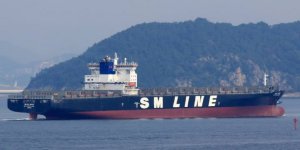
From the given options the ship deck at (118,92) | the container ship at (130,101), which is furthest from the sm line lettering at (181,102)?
the ship deck at (118,92)

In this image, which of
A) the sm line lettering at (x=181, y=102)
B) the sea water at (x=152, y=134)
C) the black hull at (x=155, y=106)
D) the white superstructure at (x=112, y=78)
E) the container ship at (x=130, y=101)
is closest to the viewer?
the sea water at (x=152, y=134)

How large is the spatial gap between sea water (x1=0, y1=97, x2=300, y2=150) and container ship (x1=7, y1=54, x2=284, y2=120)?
55.9 inches

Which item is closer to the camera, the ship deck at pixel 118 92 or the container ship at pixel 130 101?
the container ship at pixel 130 101

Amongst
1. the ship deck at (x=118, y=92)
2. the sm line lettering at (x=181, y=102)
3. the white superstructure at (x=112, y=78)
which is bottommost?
the sm line lettering at (x=181, y=102)

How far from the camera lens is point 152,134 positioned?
95.1 meters

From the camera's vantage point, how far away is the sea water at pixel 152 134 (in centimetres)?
8531

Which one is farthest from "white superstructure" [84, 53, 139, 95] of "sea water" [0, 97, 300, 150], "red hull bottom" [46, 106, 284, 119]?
"sea water" [0, 97, 300, 150]

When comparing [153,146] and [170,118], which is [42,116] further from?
[153,146]

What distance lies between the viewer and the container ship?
115 metres

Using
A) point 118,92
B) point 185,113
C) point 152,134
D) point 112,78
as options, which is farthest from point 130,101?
point 152,134

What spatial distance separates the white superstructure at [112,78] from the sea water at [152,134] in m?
5.64

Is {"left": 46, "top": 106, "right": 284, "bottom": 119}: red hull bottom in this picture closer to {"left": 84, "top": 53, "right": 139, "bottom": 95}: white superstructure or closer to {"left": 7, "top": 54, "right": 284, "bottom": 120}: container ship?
{"left": 7, "top": 54, "right": 284, "bottom": 120}: container ship

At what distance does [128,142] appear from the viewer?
288 feet

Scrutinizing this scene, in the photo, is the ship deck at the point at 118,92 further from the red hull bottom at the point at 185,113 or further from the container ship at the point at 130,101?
the red hull bottom at the point at 185,113
